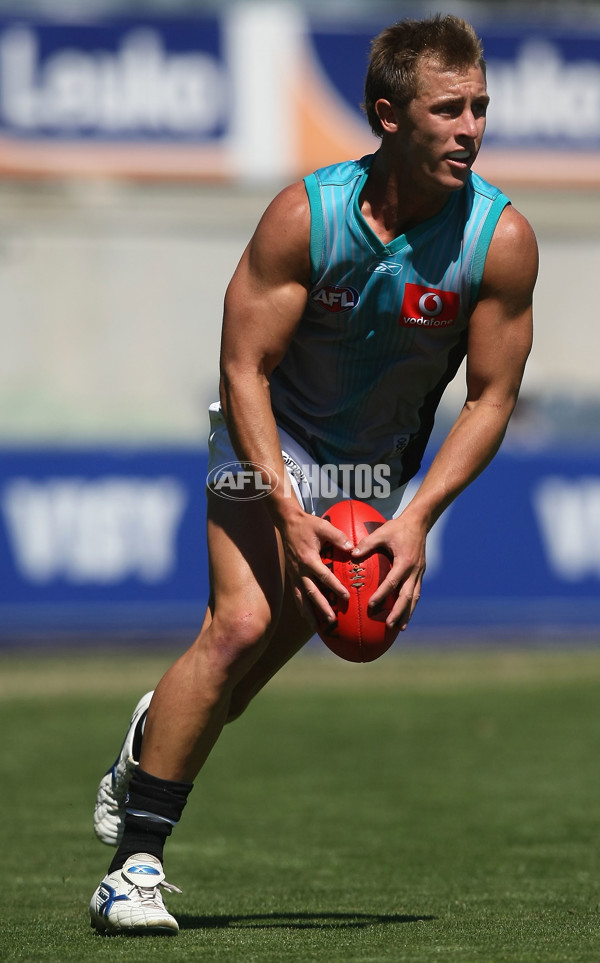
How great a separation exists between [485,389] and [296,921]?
164 centimetres

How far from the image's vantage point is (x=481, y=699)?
10727mm

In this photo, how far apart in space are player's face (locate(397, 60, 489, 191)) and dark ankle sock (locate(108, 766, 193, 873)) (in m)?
1.85

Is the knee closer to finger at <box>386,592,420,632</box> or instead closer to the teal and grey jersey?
finger at <box>386,592,420,632</box>

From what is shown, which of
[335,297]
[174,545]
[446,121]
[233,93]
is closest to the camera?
[446,121]

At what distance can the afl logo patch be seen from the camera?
174 inches

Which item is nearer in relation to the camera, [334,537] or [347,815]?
[334,537]

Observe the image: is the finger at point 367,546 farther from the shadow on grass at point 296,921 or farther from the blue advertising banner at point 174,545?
the blue advertising banner at point 174,545

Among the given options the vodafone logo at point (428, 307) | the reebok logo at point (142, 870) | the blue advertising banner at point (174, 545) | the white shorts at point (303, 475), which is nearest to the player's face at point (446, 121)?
the vodafone logo at point (428, 307)

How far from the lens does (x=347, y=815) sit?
6980 millimetres

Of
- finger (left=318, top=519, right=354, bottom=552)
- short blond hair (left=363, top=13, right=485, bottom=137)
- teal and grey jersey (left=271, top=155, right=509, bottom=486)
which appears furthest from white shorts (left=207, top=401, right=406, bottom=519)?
short blond hair (left=363, top=13, right=485, bottom=137)

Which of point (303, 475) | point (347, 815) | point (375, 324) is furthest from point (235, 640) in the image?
point (347, 815)

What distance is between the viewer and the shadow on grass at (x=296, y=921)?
4.42 metres

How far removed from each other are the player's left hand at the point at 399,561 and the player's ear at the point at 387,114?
1091mm

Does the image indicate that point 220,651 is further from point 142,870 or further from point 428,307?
point 428,307
